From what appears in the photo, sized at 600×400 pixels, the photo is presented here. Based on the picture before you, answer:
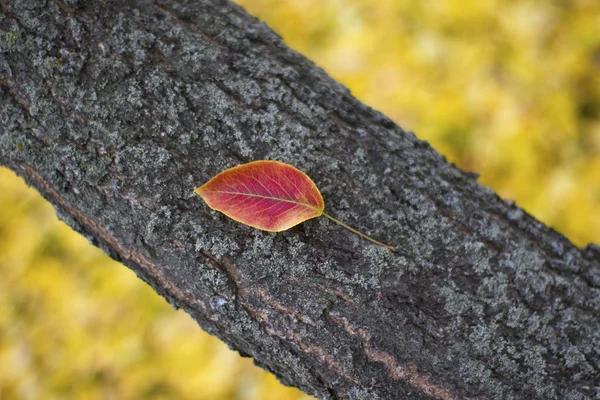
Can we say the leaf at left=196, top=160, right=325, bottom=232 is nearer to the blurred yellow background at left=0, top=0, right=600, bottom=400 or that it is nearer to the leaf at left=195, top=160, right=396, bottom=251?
the leaf at left=195, top=160, right=396, bottom=251

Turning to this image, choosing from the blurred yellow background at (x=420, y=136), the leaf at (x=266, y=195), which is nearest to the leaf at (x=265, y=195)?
the leaf at (x=266, y=195)

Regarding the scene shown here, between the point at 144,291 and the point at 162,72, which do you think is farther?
the point at 144,291

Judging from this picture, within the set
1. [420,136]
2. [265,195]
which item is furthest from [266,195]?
[420,136]

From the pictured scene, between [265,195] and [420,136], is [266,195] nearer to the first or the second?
[265,195]

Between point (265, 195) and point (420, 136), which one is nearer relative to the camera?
point (265, 195)

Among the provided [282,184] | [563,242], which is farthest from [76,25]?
[563,242]

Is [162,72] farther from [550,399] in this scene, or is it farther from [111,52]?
[550,399]
